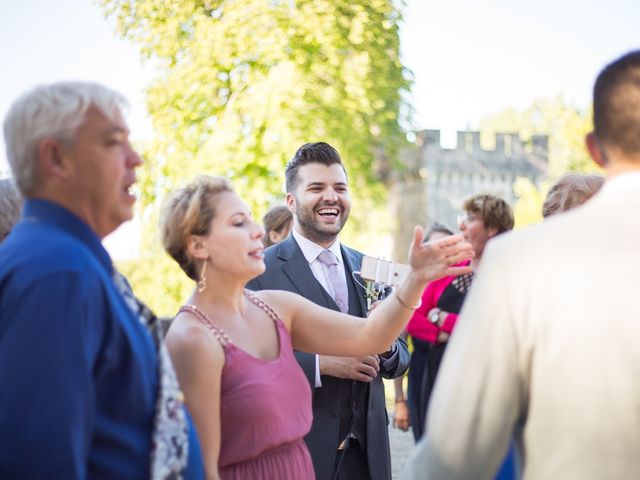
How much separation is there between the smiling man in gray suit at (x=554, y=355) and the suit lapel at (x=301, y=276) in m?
2.45

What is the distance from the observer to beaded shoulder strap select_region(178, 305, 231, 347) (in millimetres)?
3000

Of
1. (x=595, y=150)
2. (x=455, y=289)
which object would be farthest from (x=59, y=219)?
(x=455, y=289)

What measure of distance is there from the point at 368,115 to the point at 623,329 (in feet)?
58.8

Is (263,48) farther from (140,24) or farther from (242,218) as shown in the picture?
(242,218)

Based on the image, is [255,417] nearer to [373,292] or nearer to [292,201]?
[373,292]

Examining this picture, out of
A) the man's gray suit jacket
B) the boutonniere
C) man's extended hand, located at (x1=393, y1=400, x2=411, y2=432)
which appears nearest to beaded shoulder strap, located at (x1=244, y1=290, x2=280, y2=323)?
the man's gray suit jacket

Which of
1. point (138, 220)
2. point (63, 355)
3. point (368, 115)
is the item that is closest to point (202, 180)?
point (63, 355)

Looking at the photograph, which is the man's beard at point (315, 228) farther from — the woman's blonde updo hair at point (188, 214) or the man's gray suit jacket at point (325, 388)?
the woman's blonde updo hair at point (188, 214)

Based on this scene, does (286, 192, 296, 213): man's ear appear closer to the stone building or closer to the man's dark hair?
the man's dark hair

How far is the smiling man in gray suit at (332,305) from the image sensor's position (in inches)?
165

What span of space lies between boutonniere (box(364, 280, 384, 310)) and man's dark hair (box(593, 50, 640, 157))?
2.18 m

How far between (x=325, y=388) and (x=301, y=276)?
0.62 metres

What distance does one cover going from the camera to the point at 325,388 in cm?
428

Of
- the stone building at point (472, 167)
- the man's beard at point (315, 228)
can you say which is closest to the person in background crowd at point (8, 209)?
the man's beard at point (315, 228)
